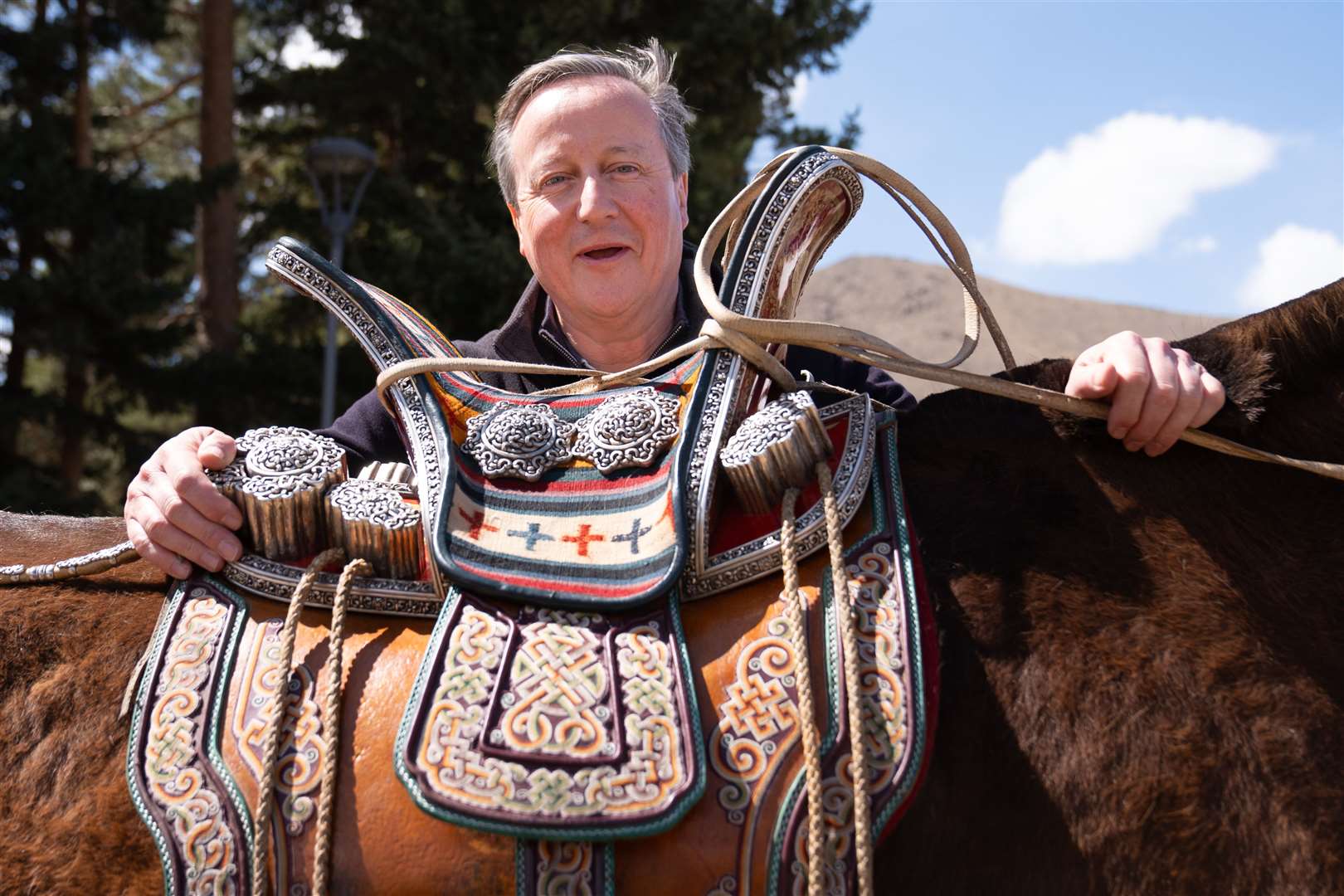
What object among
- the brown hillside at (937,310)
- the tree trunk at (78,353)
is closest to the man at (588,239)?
the tree trunk at (78,353)

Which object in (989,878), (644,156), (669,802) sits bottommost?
(989,878)

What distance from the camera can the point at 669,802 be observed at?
115 centimetres

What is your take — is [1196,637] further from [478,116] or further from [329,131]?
[329,131]

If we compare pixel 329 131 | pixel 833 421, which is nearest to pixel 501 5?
pixel 329 131

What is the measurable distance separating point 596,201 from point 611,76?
29 cm

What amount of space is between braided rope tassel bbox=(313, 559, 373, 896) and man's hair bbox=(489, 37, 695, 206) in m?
0.97

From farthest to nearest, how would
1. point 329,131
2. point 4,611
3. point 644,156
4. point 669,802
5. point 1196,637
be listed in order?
point 329,131
point 644,156
point 4,611
point 1196,637
point 669,802

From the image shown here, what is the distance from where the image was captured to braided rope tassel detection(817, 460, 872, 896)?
112 cm

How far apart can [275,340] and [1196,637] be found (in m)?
9.86

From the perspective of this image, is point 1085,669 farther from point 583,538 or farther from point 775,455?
point 583,538

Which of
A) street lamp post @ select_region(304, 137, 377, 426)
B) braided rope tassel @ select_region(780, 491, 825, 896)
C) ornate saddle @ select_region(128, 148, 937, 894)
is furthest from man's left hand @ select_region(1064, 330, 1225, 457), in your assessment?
street lamp post @ select_region(304, 137, 377, 426)

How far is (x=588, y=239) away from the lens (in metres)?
1.88

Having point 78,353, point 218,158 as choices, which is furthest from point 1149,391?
point 218,158

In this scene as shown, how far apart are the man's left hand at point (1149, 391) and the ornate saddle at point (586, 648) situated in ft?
1.00
